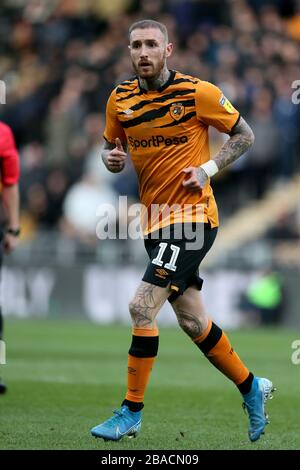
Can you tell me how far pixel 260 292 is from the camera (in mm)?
17422

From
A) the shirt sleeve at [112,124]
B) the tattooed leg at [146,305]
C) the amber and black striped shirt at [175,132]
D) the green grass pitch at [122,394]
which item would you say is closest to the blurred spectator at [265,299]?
the green grass pitch at [122,394]

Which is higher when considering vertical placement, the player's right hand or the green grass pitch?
the player's right hand

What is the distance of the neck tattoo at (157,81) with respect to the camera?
7262 mm

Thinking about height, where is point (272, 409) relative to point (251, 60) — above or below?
below

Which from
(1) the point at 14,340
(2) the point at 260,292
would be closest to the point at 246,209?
(2) the point at 260,292

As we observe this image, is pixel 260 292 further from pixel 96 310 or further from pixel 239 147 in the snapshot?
pixel 239 147

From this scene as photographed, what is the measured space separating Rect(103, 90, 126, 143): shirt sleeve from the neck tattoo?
26 cm

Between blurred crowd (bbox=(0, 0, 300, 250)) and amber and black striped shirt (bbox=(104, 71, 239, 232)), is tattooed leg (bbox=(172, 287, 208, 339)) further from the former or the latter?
blurred crowd (bbox=(0, 0, 300, 250))

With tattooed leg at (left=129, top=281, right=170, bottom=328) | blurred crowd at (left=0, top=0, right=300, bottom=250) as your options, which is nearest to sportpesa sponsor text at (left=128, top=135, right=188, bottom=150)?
tattooed leg at (left=129, top=281, right=170, bottom=328)

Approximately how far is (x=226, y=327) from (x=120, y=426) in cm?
1065

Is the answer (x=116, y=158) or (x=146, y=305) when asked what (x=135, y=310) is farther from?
(x=116, y=158)

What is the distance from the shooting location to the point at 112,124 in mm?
7582

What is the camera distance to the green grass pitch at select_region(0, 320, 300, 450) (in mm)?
7066

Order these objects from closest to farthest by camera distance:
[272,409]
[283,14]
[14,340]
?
[272,409], [14,340], [283,14]
